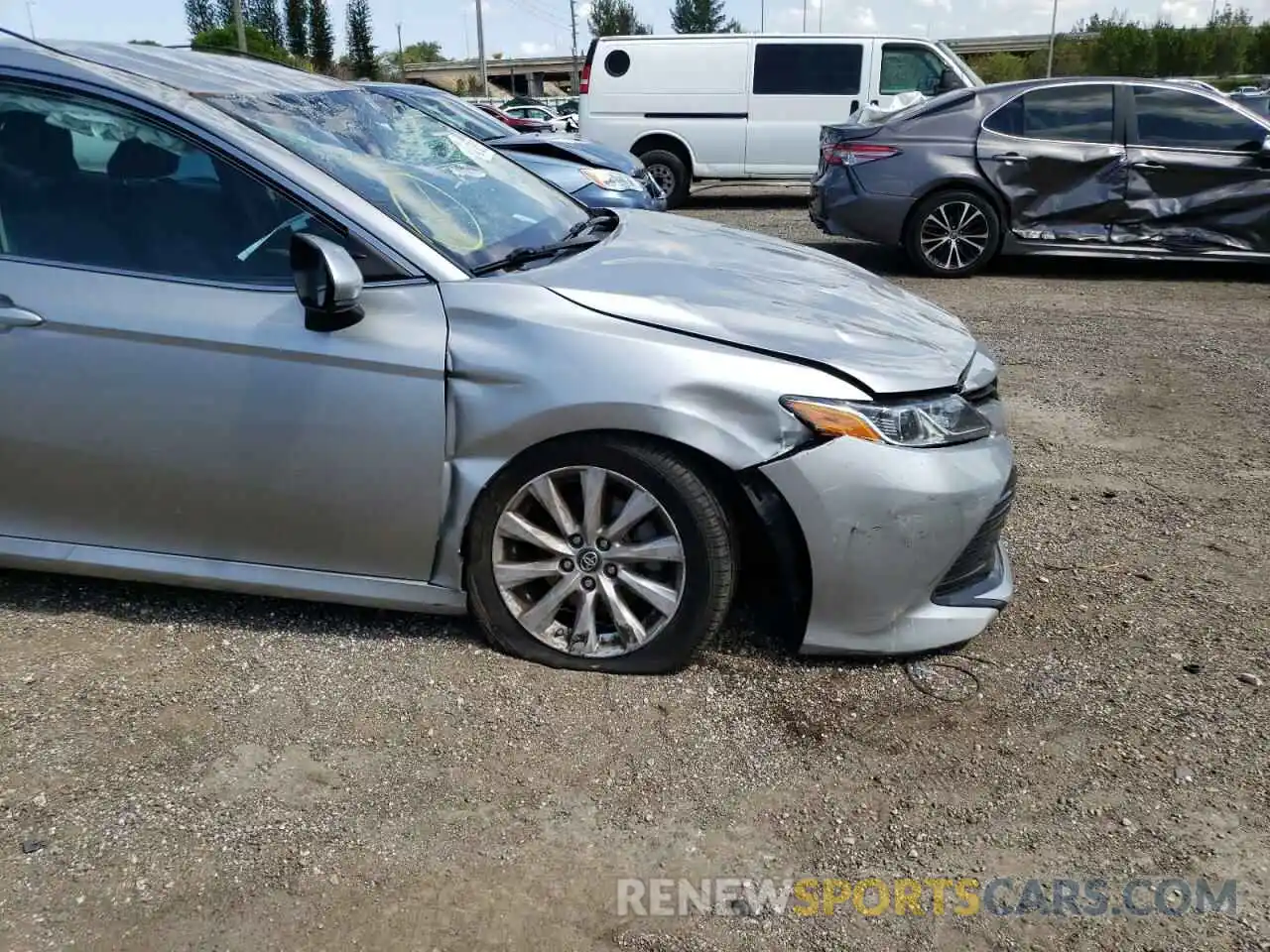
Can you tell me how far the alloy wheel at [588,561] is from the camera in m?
2.91

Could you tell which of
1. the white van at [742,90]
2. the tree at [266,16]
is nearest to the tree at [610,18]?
the tree at [266,16]

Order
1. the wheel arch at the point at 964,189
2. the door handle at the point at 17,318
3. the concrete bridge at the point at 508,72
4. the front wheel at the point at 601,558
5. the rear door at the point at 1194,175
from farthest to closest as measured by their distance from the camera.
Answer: the concrete bridge at the point at 508,72, the wheel arch at the point at 964,189, the rear door at the point at 1194,175, the door handle at the point at 17,318, the front wheel at the point at 601,558

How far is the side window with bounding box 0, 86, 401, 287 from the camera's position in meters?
2.95

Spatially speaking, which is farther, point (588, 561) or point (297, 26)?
point (297, 26)

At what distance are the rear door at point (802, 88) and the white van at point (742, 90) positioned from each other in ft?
0.04

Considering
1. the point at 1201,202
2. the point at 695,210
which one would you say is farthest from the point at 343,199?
the point at 695,210

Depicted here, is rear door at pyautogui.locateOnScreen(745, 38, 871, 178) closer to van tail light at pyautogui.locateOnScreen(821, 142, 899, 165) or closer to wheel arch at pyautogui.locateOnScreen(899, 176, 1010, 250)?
van tail light at pyautogui.locateOnScreen(821, 142, 899, 165)

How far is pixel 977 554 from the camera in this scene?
3.00m

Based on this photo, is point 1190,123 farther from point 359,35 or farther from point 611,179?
point 359,35

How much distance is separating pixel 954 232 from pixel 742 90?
6136 millimetres

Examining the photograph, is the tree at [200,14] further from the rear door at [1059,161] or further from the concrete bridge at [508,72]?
the rear door at [1059,161]

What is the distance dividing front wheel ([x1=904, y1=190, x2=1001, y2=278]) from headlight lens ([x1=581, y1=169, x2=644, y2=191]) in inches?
90.8

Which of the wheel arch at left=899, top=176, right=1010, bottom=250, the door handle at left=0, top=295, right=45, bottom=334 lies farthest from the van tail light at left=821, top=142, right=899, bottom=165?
the door handle at left=0, top=295, right=45, bottom=334

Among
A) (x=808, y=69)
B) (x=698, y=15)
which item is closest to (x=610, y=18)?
(x=698, y=15)
